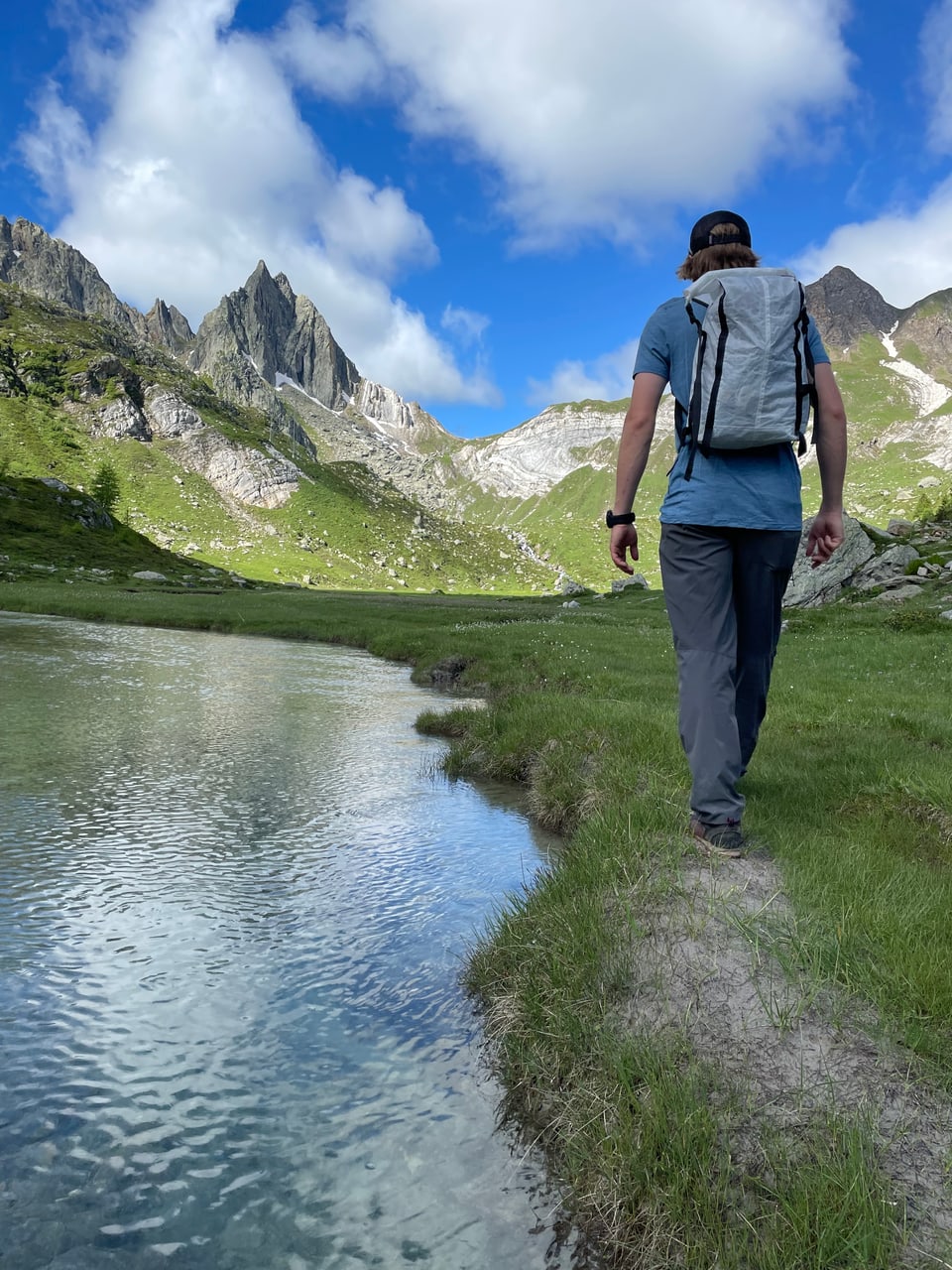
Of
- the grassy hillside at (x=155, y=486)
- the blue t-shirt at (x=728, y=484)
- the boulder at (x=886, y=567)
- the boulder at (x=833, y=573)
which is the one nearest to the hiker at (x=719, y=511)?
the blue t-shirt at (x=728, y=484)

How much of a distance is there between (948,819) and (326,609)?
46273 millimetres

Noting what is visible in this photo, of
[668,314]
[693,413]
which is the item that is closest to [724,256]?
[668,314]

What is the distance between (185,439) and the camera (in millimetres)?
192875

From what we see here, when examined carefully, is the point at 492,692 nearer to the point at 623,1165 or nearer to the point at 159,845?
the point at 159,845

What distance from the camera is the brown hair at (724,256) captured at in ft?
19.0

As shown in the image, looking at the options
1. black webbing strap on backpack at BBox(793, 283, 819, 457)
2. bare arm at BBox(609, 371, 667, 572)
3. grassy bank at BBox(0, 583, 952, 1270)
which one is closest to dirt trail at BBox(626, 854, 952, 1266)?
grassy bank at BBox(0, 583, 952, 1270)

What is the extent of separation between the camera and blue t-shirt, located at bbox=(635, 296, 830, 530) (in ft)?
17.7

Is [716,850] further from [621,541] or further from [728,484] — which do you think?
[728,484]

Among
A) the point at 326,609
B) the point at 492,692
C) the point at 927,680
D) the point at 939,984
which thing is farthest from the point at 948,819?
the point at 326,609

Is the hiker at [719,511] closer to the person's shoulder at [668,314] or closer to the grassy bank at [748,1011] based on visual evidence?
the person's shoulder at [668,314]

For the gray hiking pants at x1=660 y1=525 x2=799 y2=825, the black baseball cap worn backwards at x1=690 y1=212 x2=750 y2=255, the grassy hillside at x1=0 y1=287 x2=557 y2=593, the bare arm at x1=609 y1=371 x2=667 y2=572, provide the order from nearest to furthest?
the gray hiking pants at x1=660 y1=525 x2=799 y2=825
the bare arm at x1=609 y1=371 x2=667 y2=572
the black baseball cap worn backwards at x1=690 y1=212 x2=750 y2=255
the grassy hillside at x1=0 y1=287 x2=557 y2=593

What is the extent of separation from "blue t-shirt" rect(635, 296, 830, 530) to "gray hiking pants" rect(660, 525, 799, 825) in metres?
0.11

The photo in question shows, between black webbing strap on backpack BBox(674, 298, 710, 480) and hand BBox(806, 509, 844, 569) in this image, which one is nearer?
black webbing strap on backpack BBox(674, 298, 710, 480)

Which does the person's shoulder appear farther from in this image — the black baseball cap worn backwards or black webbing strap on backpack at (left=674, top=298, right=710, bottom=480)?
the black baseball cap worn backwards
